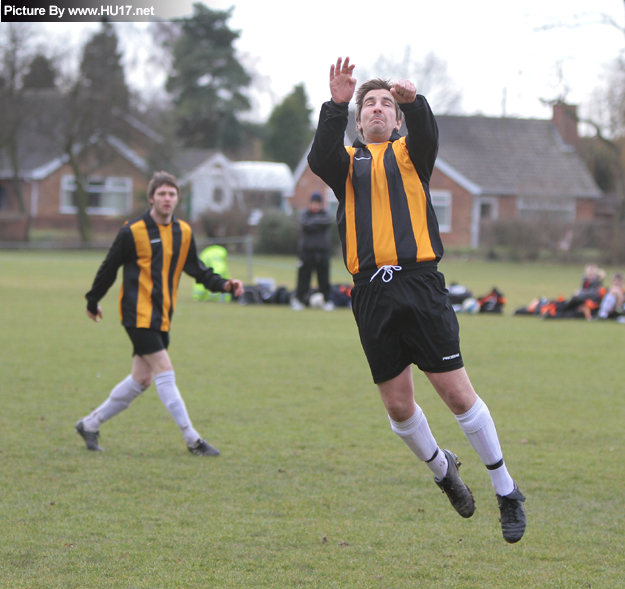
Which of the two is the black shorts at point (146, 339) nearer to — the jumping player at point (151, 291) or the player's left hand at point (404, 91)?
the jumping player at point (151, 291)

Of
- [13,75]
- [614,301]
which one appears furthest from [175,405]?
[13,75]

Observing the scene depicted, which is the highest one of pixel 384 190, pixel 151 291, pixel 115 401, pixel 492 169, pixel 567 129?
pixel 567 129

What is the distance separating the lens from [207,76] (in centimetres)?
5731

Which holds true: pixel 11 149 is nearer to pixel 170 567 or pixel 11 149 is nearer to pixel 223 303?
pixel 223 303

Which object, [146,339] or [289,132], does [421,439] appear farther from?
[289,132]

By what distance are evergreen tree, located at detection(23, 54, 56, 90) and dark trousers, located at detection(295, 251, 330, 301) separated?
27.7m

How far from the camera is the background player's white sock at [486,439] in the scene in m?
3.86

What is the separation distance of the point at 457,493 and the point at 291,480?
149 cm

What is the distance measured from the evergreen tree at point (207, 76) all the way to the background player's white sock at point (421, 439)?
53.5m

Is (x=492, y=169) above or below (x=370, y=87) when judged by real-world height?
above

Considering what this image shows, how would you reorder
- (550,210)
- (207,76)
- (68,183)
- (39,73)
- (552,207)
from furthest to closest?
(207,76)
(68,183)
(39,73)
(552,207)
(550,210)

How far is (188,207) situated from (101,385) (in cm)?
4324

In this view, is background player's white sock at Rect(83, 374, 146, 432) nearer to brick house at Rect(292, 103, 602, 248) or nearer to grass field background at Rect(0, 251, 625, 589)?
grass field background at Rect(0, 251, 625, 589)

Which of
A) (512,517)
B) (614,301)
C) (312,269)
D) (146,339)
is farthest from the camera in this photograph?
(312,269)
